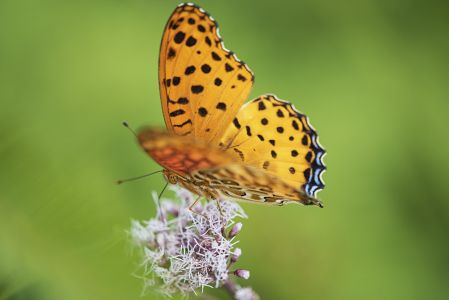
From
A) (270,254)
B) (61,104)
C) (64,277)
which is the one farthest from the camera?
(61,104)

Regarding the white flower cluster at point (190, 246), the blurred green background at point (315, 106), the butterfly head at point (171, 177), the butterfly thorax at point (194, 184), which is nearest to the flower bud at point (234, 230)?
the white flower cluster at point (190, 246)

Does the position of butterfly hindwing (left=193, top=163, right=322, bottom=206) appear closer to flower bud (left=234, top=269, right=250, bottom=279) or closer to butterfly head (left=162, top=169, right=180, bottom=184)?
butterfly head (left=162, top=169, right=180, bottom=184)

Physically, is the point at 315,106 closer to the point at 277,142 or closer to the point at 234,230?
the point at 277,142

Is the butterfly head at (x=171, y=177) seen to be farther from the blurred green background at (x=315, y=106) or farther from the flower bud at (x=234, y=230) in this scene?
the blurred green background at (x=315, y=106)

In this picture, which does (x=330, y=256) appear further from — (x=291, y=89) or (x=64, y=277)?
(x=64, y=277)

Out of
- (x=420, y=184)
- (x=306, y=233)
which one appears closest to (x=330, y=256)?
(x=306, y=233)

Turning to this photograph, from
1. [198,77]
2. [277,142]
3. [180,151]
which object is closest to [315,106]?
[277,142]
